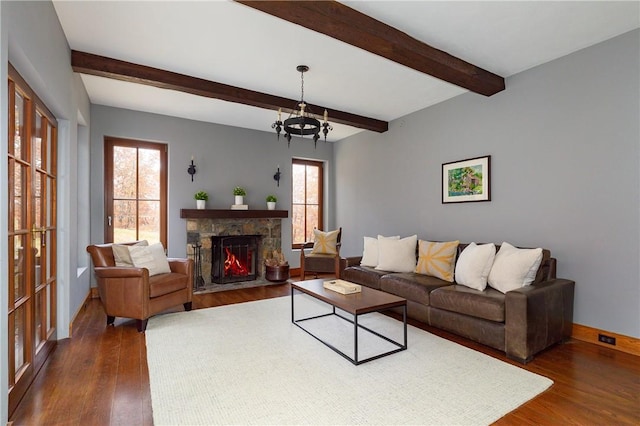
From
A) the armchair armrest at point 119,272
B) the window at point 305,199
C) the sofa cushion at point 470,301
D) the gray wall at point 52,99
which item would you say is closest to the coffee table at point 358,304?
the sofa cushion at point 470,301

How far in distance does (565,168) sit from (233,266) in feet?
15.7

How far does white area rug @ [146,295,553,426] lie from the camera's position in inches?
74.4

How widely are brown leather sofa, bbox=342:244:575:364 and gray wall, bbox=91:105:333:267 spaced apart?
3.41 meters

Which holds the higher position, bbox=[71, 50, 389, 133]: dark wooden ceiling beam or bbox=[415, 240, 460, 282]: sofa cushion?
bbox=[71, 50, 389, 133]: dark wooden ceiling beam

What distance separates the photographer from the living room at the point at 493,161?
109 inches

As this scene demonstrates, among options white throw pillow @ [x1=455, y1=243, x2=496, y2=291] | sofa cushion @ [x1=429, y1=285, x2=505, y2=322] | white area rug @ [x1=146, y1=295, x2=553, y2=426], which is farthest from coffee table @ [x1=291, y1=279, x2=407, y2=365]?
white throw pillow @ [x1=455, y1=243, x2=496, y2=291]

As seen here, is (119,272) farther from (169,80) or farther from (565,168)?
(565,168)

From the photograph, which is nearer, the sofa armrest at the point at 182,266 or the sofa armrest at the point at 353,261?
the sofa armrest at the point at 182,266

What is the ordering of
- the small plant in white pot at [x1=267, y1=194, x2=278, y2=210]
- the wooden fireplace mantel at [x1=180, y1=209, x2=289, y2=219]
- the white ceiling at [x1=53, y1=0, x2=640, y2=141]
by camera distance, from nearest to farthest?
1. the white ceiling at [x1=53, y1=0, x2=640, y2=141]
2. the wooden fireplace mantel at [x1=180, y1=209, x2=289, y2=219]
3. the small plant in white pot at [x1=267, y1=194, x2=278, y2=210]

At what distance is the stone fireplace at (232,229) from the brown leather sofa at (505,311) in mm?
3004

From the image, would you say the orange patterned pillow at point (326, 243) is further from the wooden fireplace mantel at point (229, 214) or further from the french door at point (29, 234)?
the french door at point (29, 234)

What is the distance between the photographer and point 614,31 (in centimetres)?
280

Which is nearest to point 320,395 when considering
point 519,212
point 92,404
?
point 92,404

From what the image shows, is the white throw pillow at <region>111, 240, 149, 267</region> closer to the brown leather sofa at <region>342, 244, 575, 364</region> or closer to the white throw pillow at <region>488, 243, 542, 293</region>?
the brown leather sofa at <region>342, 244, 575, 364</region>
